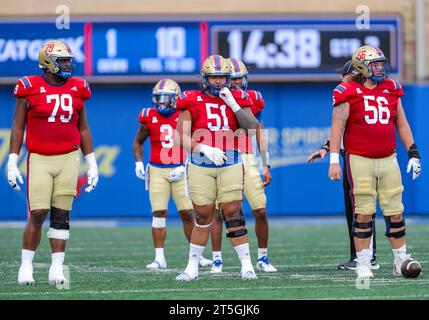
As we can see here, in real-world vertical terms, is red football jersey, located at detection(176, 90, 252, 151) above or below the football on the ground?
above

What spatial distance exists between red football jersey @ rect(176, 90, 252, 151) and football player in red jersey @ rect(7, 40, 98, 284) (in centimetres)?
86

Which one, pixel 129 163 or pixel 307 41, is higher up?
pixel 307 41

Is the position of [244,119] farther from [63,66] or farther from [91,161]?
[63,66]

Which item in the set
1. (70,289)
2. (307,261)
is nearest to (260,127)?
(307,261)

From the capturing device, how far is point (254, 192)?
913cm

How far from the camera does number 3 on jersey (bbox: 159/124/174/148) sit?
1021 centimetres

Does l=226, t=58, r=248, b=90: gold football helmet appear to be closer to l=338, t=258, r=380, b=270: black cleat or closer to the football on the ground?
l=338, t=258, r=380, b=270: black cleat

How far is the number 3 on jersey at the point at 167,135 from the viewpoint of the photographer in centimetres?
1021

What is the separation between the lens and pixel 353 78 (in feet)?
28.6

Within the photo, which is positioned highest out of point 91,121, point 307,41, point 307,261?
point 307,41

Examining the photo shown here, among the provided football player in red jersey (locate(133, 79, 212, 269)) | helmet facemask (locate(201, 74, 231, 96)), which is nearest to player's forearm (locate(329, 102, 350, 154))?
helmet facemask (locate(201, 74, 231, 96))
